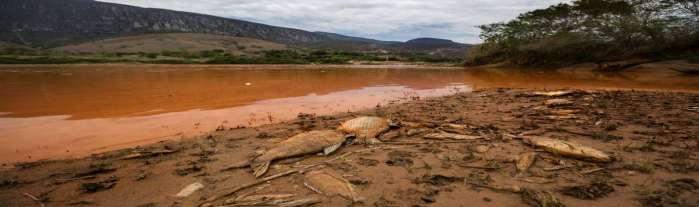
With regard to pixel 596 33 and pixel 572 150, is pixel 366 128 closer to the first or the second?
pixel 572 150

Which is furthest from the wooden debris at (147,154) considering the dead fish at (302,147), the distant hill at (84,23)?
the distant hill at (84,23)

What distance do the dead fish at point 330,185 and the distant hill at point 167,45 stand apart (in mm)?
49091

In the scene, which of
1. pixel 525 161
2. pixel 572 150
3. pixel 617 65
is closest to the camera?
pixel 525 161

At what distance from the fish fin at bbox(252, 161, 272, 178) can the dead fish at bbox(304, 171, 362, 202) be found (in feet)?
1.57

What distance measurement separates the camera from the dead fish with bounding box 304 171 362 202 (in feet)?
11.1

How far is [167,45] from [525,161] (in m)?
59.3

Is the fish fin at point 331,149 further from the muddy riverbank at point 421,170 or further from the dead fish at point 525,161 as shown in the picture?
the dead fish at point 525,161

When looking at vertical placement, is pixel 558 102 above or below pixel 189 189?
above

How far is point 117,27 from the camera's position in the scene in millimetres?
81938

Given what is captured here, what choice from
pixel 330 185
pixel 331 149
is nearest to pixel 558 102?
pixel 331 149

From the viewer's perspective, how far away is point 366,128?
5.57m

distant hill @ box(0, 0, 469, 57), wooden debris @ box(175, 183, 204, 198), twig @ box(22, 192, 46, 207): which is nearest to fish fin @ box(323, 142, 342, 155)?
wooden debris @ box(175, 183, 204, 198)

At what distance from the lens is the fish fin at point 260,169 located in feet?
12.9

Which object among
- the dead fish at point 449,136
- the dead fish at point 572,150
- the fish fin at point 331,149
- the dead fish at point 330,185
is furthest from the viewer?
the dead fish at point 449,136
